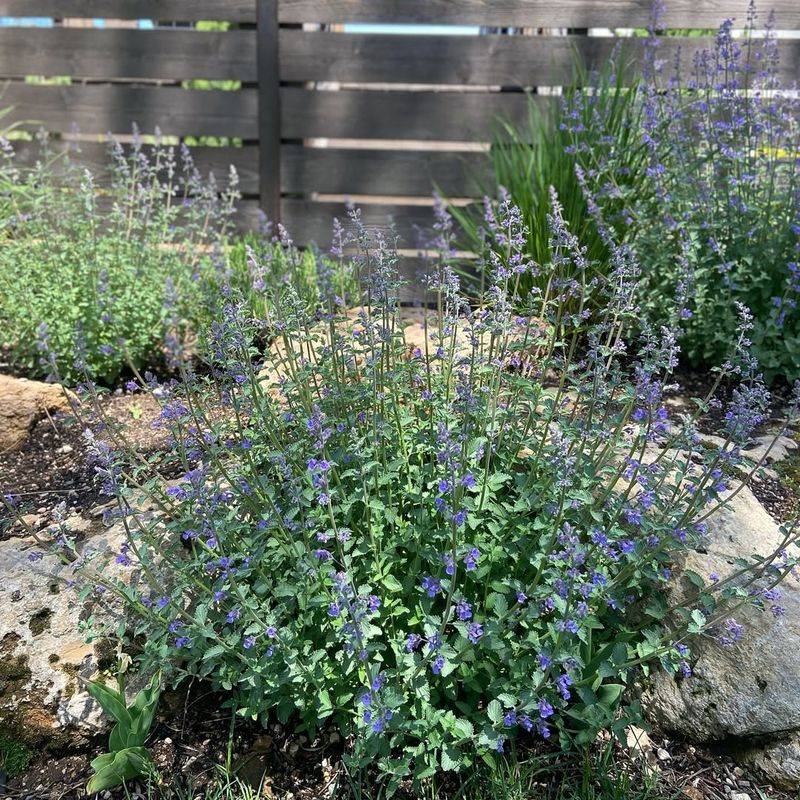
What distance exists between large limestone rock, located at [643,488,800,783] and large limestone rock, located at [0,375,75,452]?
126 inches

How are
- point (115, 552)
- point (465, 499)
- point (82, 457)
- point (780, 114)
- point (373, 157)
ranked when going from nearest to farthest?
point (465, 499) < point (115, 552) < point (82, 457) < point (780, 114) < point (373, 157)

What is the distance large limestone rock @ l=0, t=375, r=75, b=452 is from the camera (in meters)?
3.70

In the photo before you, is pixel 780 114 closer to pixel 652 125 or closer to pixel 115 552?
pixel 652 125

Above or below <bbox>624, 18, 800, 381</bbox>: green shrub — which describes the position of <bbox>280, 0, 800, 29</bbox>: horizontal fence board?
above

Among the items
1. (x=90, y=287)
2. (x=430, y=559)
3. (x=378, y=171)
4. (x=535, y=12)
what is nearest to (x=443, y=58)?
(x=535, y=12)

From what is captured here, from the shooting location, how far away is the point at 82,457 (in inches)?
142

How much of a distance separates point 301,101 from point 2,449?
12.3 ft

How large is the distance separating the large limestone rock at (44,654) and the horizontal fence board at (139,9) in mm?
4776

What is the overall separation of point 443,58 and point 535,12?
788 mm

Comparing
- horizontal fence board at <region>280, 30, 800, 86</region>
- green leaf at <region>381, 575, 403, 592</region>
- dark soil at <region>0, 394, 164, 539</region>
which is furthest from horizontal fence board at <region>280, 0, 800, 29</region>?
green leaf at <region>381, 575, 403, 592</region>

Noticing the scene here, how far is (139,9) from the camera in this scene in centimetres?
595

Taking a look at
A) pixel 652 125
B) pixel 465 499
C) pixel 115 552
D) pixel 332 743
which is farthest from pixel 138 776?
pixel 652 125

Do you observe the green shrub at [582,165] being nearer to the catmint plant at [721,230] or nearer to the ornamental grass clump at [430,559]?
the catmint plant at [721,230]

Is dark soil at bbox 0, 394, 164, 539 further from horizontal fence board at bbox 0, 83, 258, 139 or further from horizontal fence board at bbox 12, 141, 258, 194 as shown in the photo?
horizontal fence board at bbox 0, 83, 258, 139
